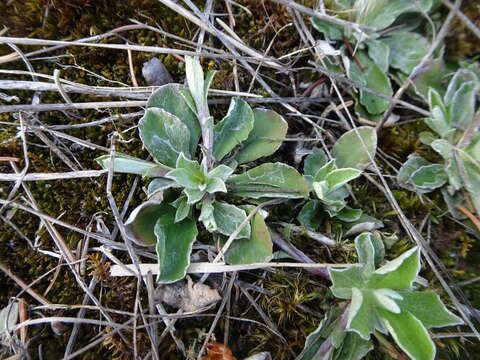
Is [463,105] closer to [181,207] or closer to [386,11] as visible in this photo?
[386,11]

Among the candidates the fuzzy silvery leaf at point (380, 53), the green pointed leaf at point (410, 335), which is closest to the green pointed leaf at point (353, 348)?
the green pointed leaf at point (410, 335)

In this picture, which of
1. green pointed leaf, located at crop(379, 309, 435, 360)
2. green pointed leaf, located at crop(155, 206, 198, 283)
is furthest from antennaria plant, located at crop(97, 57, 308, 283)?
green pointed leaf, located at crop(379, 309, 435, 360)

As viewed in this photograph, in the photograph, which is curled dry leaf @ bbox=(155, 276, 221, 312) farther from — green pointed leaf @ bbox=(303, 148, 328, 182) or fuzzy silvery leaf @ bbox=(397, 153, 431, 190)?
fuzzy silvery leaf @ bbox=(397, 153, 431, 190)

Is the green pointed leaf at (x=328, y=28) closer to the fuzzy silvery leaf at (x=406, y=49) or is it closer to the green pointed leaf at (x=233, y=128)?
the fuzzy silvery leaf at (x=406, y=49)

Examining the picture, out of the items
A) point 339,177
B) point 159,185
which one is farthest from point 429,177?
point 159,185

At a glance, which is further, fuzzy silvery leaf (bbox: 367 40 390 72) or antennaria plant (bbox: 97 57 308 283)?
fuzzy silvery leaf (bbox: 367 40 390 72)

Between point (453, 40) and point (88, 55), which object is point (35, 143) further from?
point (453, 40)

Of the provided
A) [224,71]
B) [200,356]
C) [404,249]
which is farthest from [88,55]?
[404,249]
